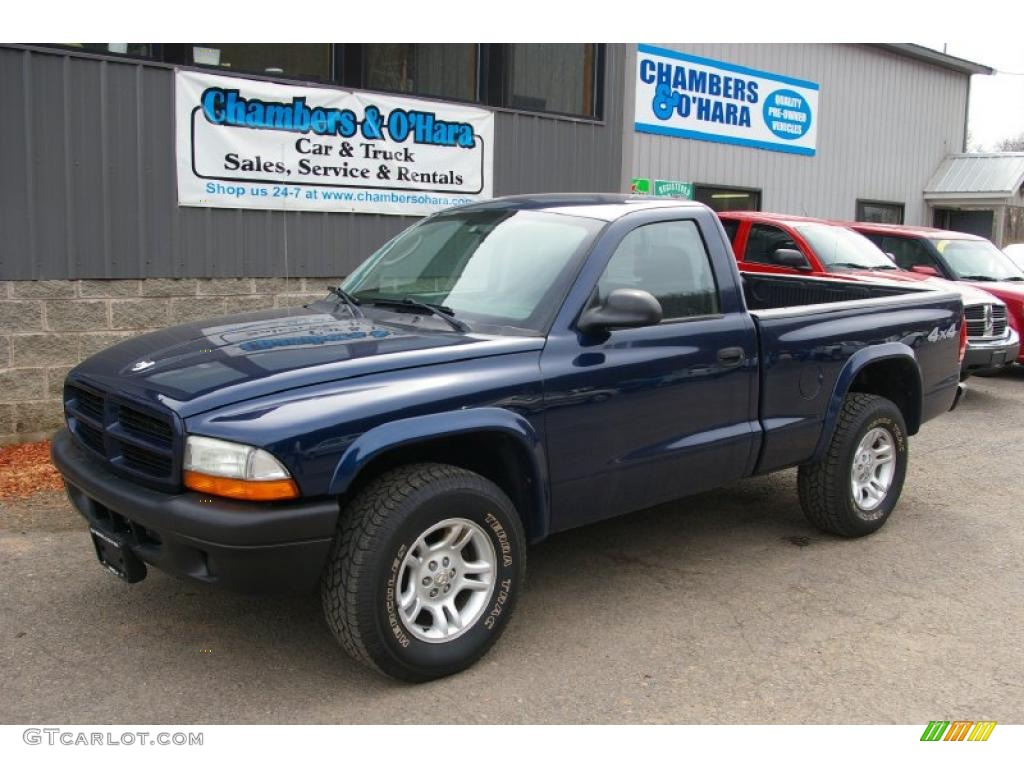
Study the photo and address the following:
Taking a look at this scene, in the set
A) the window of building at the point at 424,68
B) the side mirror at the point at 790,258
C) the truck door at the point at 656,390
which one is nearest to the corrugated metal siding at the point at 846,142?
the side mirror at the point at 790,258

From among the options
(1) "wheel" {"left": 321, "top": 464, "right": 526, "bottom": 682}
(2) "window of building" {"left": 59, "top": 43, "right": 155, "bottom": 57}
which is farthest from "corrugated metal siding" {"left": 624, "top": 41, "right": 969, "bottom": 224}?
(1) "wheel" {"left": 321, "top": 464, "right": 526, "bottom": 682}

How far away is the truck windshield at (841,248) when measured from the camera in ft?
33.0

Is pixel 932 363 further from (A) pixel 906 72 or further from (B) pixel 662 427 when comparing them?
(A) pixel 906 72

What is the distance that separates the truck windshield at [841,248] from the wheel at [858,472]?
474 centimetres

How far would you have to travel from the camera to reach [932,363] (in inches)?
227

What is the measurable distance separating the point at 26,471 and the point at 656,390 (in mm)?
4440

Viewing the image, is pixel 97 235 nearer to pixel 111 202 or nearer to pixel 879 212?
pixel 111 202

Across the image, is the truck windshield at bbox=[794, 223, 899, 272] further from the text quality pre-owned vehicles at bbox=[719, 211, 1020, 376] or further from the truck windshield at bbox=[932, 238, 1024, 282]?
the truck windshield at bbox=[932, 238, 1024, 282]

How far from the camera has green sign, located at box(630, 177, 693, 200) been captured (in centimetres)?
1341

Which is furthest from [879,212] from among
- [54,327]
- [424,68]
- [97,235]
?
[54,327]

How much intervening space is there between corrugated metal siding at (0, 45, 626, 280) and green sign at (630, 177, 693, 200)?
572cm

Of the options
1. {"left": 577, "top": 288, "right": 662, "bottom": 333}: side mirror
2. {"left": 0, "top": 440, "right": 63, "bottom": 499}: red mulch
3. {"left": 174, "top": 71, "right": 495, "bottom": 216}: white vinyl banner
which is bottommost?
{"left": 0, "top": 440, "right": 63, "bottom": 499}: red mulch

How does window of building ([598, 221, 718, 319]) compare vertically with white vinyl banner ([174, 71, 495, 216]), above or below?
below

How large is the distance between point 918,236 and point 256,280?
8030mm
